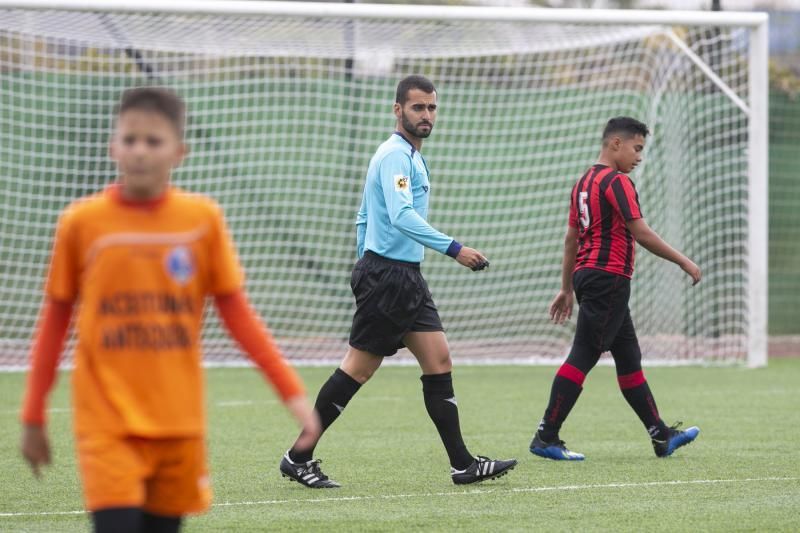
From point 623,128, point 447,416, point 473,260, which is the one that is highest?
point 623,128

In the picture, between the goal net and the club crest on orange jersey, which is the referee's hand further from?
the goal net

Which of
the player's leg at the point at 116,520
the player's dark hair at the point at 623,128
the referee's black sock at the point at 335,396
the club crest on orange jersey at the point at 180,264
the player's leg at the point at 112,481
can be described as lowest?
the referee's black sock at the point at 335,396

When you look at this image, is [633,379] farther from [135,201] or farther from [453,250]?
[135,201]

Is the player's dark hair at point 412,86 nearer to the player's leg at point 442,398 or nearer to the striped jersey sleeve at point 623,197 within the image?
the player's leg at point 442,398

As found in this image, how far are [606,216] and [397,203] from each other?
1717mm

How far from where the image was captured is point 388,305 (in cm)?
632

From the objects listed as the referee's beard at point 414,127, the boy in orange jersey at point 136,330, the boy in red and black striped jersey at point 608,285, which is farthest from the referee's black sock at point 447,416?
the boy in orange jersey at point 136,330

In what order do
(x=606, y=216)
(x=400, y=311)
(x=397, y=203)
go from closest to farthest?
(x=397, y=203), (x=400, y=311), (x=606, y=216)

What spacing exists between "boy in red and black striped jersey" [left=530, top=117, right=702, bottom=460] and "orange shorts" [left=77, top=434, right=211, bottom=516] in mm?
4030

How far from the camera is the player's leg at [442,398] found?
6.31 m

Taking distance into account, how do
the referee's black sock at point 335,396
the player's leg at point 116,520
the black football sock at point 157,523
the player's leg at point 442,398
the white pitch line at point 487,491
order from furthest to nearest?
the referee's black sock at point 335,396, the player's leg at point 442,398, the white pitch line at point 487,491, the black football sock at point 157,523, the player's leg at point 116,520

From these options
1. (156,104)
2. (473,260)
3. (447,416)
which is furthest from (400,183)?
(156,104)

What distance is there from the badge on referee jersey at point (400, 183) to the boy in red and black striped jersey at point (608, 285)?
1543 mm

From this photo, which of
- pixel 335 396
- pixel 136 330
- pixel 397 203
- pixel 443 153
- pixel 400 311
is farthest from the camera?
pixel 443 153
